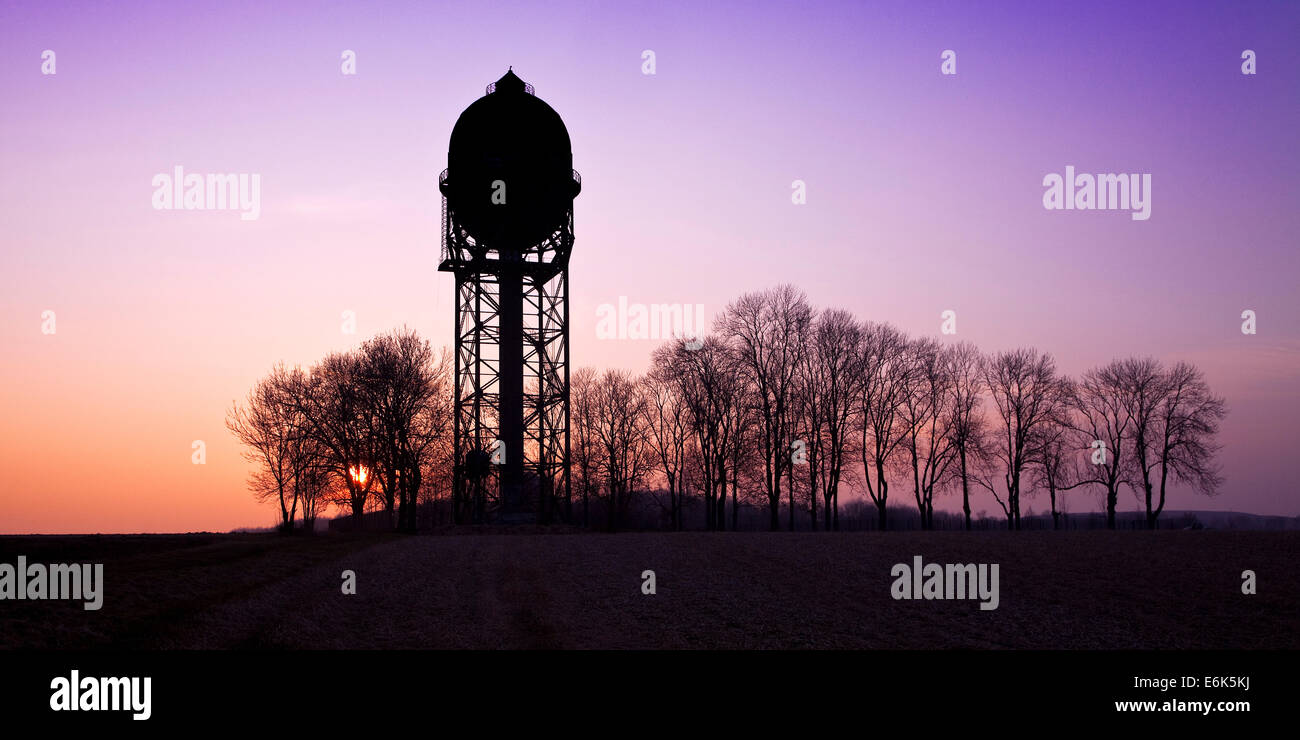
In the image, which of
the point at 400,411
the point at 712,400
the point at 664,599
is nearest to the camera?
the point at 664,599

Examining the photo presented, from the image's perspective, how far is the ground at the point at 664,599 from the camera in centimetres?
1553

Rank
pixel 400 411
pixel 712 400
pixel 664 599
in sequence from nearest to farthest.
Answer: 1. pixel 664 599
2. pixel 400 411
3. pixel 712 400

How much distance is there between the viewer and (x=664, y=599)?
19.8 meters

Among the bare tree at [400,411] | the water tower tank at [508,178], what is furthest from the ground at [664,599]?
the water tower tank at [508,178]

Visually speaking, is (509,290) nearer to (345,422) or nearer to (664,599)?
(345,422)

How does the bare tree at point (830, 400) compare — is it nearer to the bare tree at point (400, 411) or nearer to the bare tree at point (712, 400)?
the bare tree at point (712, 400)

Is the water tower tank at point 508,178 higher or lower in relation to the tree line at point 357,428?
higher

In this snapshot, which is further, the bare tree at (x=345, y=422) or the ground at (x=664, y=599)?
the bare tree at (x=345, y=422)

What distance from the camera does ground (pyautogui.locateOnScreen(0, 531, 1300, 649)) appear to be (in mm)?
15531

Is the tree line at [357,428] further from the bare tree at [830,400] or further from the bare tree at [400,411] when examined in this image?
the bare tree at [830,400]

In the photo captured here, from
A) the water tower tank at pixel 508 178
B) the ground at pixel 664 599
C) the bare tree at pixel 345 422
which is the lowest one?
the ground at pixel 664 599

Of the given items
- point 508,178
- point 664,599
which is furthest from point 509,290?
point 664,599
